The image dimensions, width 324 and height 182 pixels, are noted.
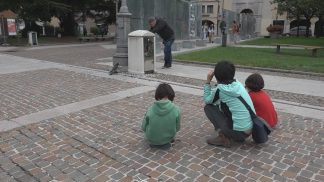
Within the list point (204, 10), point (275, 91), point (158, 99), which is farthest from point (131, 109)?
point (204, 10)

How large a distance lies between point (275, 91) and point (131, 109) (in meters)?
3.84

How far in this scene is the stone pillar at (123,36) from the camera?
11.2 m

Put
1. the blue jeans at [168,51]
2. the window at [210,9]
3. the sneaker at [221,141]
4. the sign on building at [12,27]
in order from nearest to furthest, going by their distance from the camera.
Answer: the sneaker at [221,141] → the blue jeans at [168,51] → the sign on building at [12,27] → the window at [210,9]

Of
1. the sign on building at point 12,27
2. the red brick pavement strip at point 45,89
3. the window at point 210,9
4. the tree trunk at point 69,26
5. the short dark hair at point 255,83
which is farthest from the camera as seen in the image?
the window at point 210,9

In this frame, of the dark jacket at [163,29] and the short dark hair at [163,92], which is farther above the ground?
the dark jacket at [163,29]

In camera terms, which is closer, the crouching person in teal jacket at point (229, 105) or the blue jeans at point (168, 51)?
the crouching person in teal jacket at point (229, 105)

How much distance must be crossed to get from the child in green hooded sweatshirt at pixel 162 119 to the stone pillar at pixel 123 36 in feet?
22.3

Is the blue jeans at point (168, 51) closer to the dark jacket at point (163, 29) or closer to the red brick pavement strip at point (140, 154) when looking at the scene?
the dark jacket at point (163, 29)

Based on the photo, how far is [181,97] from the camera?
762 cm

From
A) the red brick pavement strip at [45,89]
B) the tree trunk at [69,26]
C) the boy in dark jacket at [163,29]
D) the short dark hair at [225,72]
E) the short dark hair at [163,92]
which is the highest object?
the tree trunk at [69,26]

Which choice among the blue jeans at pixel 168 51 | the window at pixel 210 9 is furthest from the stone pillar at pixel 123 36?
the window at pixel 210 9

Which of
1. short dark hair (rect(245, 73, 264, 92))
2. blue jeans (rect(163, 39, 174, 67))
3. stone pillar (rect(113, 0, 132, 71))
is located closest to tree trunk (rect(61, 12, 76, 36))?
stone pillar (rect(113, 0, 132, 71))

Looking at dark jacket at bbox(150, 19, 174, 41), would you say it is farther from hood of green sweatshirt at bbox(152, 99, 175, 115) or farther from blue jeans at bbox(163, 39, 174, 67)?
hood of green sweatshirt at bbox(152, 99, 175, 115)

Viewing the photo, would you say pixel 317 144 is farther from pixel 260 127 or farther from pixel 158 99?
pixel 158 99
